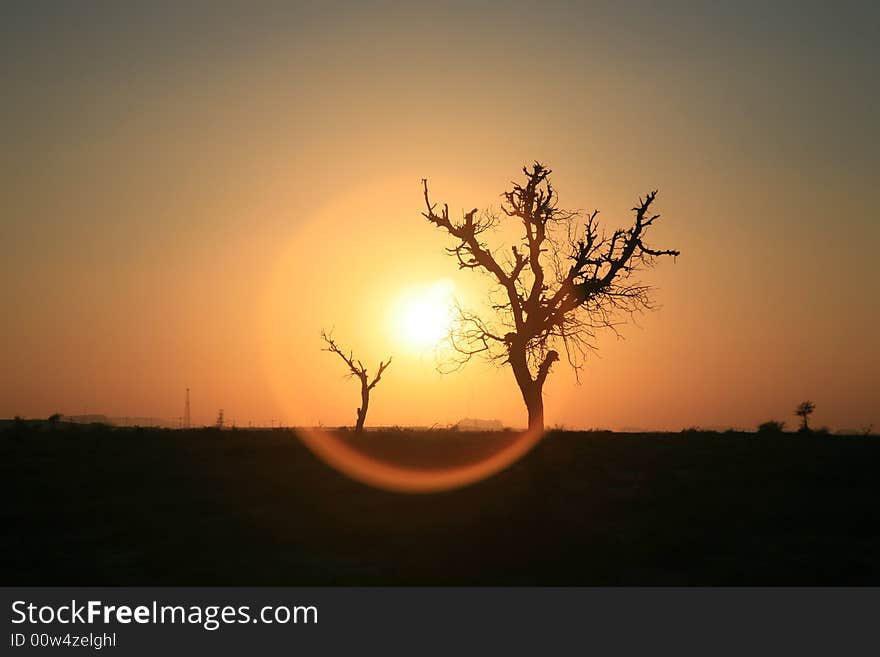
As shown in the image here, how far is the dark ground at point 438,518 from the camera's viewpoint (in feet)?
66.1

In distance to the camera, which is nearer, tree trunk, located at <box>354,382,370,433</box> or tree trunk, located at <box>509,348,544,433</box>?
tree trunk, located at <box>509,348,544,433</box>

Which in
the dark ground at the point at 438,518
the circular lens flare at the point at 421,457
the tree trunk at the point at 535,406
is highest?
the tree trunk at the point at 535,406

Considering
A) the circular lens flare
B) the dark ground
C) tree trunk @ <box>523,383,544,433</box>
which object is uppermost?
tree trunk @ <box>523,383,544,433</box>

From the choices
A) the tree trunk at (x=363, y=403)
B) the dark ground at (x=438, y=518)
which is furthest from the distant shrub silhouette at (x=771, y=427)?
the tree trunk at (x=363, y=403)

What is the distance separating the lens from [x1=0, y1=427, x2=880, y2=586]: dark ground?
66.1ft

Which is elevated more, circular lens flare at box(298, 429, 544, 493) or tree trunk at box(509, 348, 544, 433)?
tree trunk at box(509, 348, 544, 433)

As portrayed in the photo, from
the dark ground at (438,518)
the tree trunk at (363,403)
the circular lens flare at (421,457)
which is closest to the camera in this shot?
the dark ground at (438,518)

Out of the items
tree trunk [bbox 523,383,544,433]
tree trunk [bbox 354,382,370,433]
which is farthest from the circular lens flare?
tree trunk [bbox 354,382,370,433]

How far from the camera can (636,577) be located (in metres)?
20.2

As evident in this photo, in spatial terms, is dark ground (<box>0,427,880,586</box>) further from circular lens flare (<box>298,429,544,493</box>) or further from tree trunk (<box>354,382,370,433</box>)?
tree trunk (<box>354,382,370,433</box>)

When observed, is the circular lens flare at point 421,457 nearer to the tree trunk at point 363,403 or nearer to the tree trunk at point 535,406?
the tree trunk at point 535,406
